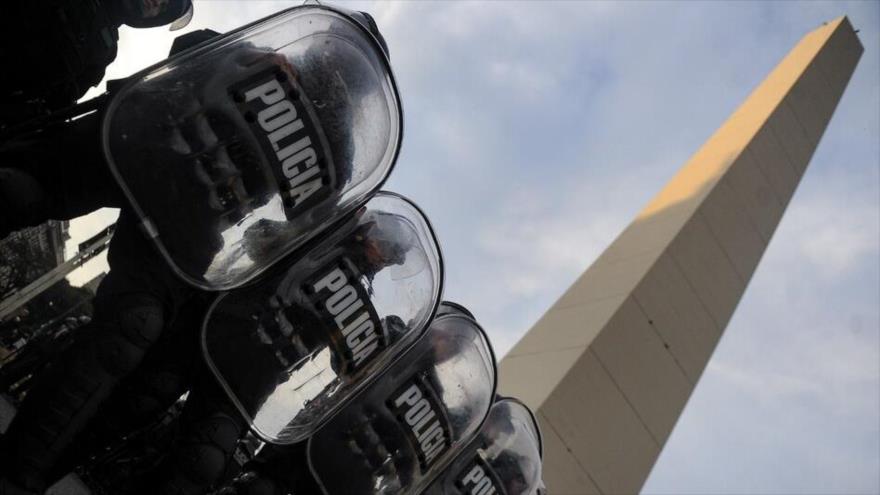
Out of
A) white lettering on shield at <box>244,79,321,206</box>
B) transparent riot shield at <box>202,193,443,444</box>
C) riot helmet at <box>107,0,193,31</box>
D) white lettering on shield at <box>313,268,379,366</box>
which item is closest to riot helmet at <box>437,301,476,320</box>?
transparent riot shield at <box>202,193,443,444</box>

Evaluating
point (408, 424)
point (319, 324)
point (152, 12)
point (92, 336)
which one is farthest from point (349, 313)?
point (152, 12)

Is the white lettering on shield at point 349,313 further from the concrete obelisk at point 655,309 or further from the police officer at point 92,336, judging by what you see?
the concrete obelisk at point 655,309

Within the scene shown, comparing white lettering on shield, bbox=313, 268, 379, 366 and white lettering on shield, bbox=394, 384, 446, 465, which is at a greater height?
white lettering on shield, bbox=313, 268, 379, 366

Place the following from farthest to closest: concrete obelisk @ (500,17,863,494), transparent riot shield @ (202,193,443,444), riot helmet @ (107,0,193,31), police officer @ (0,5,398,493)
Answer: concrete obelisk @ (500,17,863,494) → riot helmet @ (107,0,193,31) → transparent riot shield @ (202,193,443,444) → police officer @ (0,5,398,493)

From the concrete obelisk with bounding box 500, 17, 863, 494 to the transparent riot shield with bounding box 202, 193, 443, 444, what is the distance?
123 inches

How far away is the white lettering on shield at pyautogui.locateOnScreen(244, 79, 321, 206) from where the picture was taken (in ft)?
5.65

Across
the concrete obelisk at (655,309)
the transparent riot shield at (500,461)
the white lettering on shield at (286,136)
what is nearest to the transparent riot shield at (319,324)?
the white lettering on shield at (286,136)

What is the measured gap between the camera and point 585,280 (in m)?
6.33

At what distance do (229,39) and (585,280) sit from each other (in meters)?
4.88

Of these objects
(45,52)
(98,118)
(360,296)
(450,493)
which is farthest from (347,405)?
(45,52)

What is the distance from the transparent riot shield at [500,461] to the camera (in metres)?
2.42

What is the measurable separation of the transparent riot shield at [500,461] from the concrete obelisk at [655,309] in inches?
91.3

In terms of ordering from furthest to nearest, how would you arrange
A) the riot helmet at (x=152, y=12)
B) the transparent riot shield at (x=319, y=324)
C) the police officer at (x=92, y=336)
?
the riot helmet at (x=152, y=12), the transparent riot shield at (x=319, y=324), the police officer at (x=92, y=336)

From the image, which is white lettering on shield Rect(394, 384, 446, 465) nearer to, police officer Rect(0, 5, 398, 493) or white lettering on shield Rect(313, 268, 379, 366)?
white lettering on shield Rect(313, 268, 379, 366)
